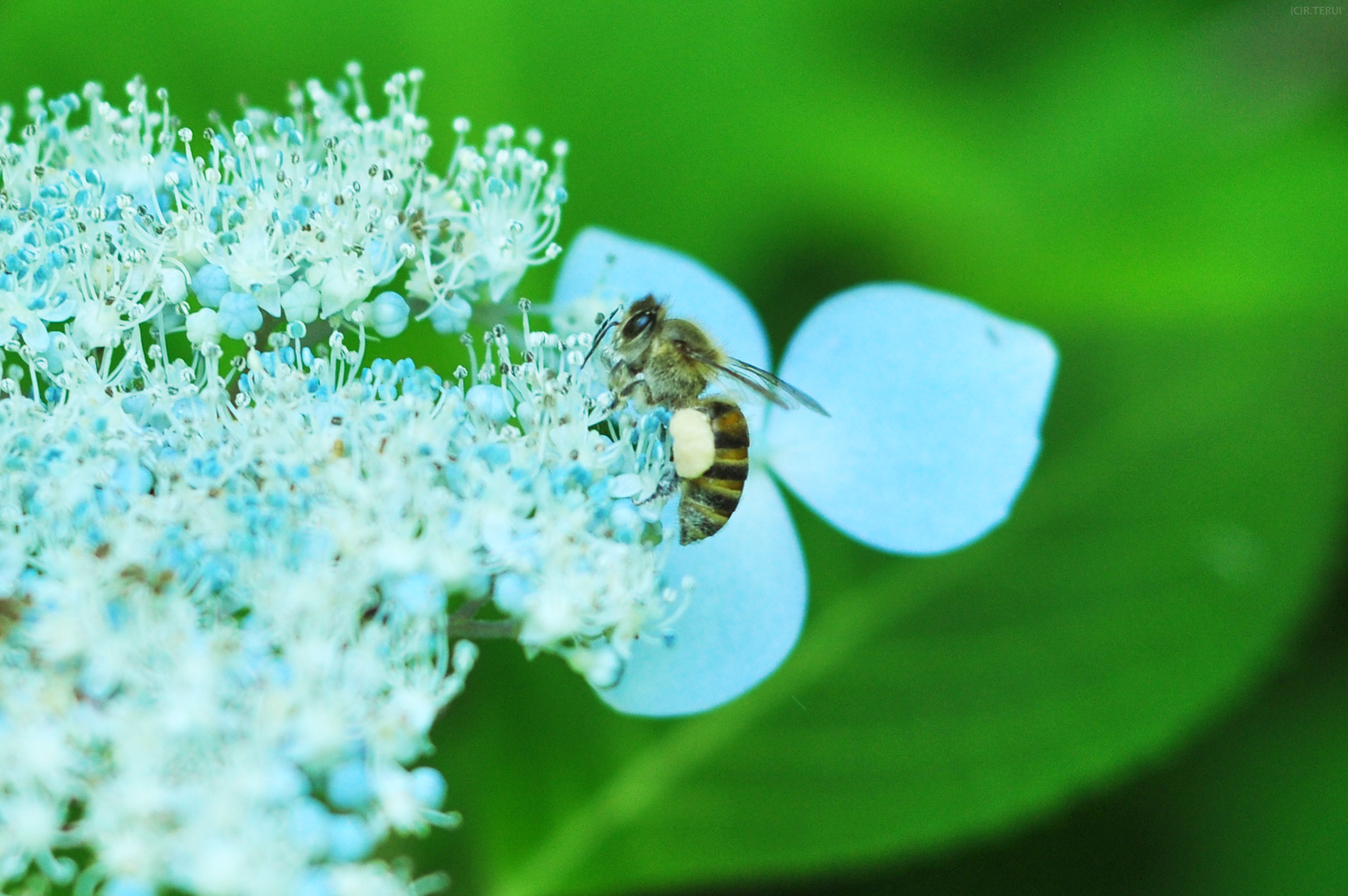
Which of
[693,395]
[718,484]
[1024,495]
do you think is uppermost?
[1024,495]

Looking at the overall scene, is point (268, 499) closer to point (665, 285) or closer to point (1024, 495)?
point (665, 285)

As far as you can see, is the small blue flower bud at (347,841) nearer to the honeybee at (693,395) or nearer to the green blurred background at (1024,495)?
the honeybee at (693,395)

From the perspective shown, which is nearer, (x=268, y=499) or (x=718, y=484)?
(x=268, y=499)

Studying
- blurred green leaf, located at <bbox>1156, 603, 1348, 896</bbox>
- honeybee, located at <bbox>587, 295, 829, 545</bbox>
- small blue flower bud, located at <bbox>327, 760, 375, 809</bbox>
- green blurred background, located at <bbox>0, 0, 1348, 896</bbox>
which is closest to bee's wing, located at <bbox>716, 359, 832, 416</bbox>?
honeybee, located at <bbox>587, 295, 829, 545</bbox>

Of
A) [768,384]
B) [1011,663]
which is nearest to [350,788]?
[768,384]

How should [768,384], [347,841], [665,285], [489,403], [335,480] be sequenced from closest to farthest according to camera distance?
[347,841], [335,480], [489,403], [768,384], [665,285]

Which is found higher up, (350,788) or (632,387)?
(632,387)

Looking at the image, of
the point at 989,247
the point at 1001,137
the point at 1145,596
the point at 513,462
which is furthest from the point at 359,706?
the point at 1001,137
